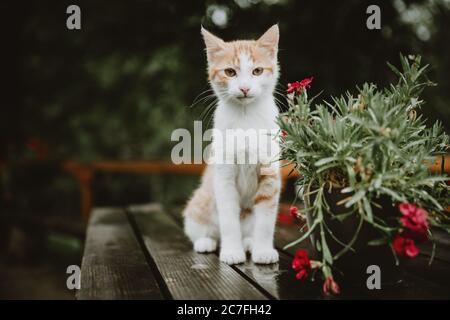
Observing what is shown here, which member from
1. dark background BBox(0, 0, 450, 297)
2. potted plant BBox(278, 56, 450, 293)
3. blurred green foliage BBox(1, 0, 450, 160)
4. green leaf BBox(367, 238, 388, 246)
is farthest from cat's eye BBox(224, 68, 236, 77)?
blurred green foliage BBox(1, 0, 450, 160)

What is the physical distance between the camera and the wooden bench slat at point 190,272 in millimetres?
1185

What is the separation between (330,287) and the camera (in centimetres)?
116

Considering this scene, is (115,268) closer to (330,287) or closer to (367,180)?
(330,287)

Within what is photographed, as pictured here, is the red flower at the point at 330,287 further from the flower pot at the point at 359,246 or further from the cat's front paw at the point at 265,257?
the cat's front paw at the point at 265,257

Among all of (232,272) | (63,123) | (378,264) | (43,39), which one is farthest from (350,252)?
(63,123)

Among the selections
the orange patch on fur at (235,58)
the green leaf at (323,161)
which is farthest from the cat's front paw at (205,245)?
the green leaf at (323,161)

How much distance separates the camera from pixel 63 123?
548 centimetres

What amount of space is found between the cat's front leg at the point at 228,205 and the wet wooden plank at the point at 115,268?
34 cm

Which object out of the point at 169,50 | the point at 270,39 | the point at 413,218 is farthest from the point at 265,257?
the point at 169,50

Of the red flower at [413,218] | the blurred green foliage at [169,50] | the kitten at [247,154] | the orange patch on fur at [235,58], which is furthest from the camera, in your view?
the blurred green foliage at [169,50]

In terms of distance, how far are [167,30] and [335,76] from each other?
1402 mm

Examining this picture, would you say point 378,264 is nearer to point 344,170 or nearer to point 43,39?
point 344,170

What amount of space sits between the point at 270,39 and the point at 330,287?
3.78 ft

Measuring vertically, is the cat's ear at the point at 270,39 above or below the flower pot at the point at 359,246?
above
